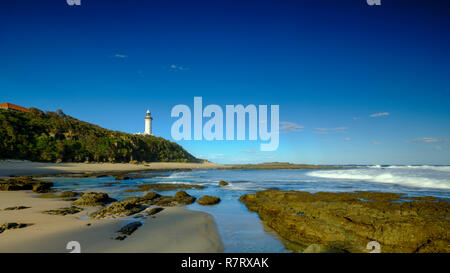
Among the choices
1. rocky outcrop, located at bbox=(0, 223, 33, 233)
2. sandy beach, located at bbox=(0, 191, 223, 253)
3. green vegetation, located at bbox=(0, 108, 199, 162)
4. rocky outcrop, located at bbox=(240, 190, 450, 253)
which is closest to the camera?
sandy beach, located at bbox=(0, 191, 223, 253)

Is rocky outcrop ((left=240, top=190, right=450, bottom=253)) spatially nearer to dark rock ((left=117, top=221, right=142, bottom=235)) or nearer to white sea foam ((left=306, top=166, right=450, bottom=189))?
dark rock ((left=117, top=221, right=142, bottom=235))

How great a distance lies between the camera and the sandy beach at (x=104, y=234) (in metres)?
4.84

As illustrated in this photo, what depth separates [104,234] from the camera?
563cm

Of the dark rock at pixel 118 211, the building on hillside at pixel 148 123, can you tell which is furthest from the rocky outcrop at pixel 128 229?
the building on hillside at pixel 148 123

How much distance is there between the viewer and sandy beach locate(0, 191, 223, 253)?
4836 millimetres

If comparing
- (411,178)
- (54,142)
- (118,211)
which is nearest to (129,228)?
(118,211)

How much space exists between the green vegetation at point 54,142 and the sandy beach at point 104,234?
36.6 m

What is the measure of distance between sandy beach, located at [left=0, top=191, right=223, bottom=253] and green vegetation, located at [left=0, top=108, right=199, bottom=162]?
120ft

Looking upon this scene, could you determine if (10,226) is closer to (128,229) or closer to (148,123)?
(128,229)

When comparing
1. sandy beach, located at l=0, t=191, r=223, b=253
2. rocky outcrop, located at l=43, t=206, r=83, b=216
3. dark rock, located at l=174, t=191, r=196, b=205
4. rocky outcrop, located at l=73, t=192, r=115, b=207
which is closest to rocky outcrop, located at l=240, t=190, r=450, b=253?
sandy beach, located at l=0, t=191, r=223, b=253
